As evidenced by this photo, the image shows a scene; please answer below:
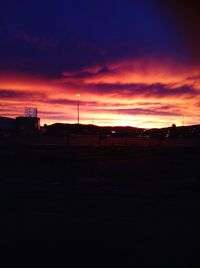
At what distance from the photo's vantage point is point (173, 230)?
8.18 meters

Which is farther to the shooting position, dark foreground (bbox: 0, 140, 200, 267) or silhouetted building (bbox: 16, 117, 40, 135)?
silhouetted building (bbox: 16, 117, 40, 135)

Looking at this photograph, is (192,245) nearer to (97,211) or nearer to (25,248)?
(25,248)

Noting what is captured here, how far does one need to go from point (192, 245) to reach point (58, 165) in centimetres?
1638

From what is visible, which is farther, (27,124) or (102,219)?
(27,124)

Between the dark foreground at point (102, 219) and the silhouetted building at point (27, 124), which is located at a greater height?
the silhouetted building at point (27, 124)

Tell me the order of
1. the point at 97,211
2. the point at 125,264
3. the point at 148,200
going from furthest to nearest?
the point at 148,200
the point at 97,211
the point at 125,264

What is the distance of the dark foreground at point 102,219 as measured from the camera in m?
6.77

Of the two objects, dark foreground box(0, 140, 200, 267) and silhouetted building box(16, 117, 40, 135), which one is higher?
silhouetted building box(16, 117, 40, 135)

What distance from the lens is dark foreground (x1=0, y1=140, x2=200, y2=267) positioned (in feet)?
22.2

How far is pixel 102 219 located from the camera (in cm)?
915

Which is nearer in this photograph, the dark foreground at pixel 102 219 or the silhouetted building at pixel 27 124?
the dark foreground at pixel 102 219

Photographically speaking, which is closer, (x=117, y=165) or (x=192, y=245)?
(x=192, y=245)

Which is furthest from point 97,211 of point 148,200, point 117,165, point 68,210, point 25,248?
point 117,165

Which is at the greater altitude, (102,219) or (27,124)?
(27,124)
